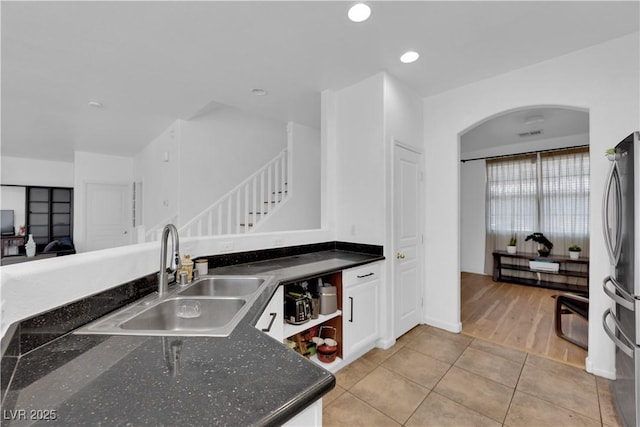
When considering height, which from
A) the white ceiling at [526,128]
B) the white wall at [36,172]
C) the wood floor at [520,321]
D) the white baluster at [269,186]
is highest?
the white ceiling at [526,128]

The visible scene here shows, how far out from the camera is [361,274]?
230 centimetres

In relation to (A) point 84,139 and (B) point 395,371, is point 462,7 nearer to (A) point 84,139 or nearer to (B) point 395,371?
(B) point 395,371

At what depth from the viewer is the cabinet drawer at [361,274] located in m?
2.19

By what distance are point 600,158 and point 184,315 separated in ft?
9.91

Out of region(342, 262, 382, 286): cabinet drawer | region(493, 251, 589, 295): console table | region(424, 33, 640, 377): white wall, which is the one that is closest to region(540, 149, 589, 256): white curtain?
region(493, 251, 589, 295): console table

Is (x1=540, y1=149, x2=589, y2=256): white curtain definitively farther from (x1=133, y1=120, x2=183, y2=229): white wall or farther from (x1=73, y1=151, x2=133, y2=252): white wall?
(x1=73, y1=151, x2=133, y2=252): white wall

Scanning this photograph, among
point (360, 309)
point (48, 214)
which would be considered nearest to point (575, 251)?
point (360, 309)

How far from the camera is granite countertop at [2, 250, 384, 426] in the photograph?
22.8 inches

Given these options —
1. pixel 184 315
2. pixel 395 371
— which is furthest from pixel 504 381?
pixel 184 315

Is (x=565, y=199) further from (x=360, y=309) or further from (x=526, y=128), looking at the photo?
(x=360, y=309)

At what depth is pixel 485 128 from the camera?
4.05 m

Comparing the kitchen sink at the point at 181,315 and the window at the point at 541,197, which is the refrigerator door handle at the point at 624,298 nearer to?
the kitchen sink at the point at 181,315

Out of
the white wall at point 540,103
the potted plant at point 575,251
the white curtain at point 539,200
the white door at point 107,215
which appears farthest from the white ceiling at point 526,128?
the white door at point 107,215

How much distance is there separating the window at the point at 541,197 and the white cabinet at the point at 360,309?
12.6 feet
